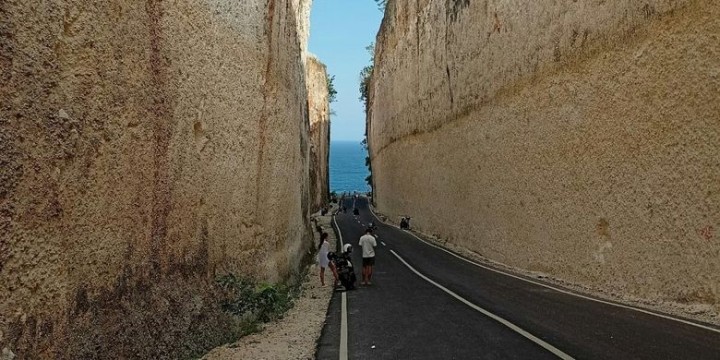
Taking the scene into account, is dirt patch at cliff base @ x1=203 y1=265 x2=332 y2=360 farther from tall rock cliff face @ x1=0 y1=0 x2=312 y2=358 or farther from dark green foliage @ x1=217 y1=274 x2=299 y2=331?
tall rock cliff face @ x1=0 y1=0 x2=312 y2=358

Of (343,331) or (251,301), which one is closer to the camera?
(343,331)

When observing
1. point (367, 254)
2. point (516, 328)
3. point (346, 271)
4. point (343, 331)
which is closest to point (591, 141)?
point (367, 254)

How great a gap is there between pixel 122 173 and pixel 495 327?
22.5ft

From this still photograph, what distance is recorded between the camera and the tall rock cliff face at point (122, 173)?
4.98 metres

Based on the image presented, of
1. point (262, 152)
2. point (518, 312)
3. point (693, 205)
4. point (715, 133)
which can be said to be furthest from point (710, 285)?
point (262, 152)

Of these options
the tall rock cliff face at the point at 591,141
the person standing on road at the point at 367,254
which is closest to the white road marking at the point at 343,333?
the person standing on road at the point at 367,254

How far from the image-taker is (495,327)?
988 cm

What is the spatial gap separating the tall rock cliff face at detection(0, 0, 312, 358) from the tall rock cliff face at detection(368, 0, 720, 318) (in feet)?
32.3

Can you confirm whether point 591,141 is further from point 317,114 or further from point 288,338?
point 317,114

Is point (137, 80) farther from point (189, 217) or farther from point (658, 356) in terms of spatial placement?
point (658, 356)

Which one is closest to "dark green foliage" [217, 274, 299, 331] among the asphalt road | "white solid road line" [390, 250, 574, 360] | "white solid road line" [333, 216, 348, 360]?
the asphalt road

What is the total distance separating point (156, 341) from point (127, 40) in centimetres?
396

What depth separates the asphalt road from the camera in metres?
8.16

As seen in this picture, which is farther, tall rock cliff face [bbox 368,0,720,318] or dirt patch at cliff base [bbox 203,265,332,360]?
tall rock cliff face [bbox 368,0,720,318]
